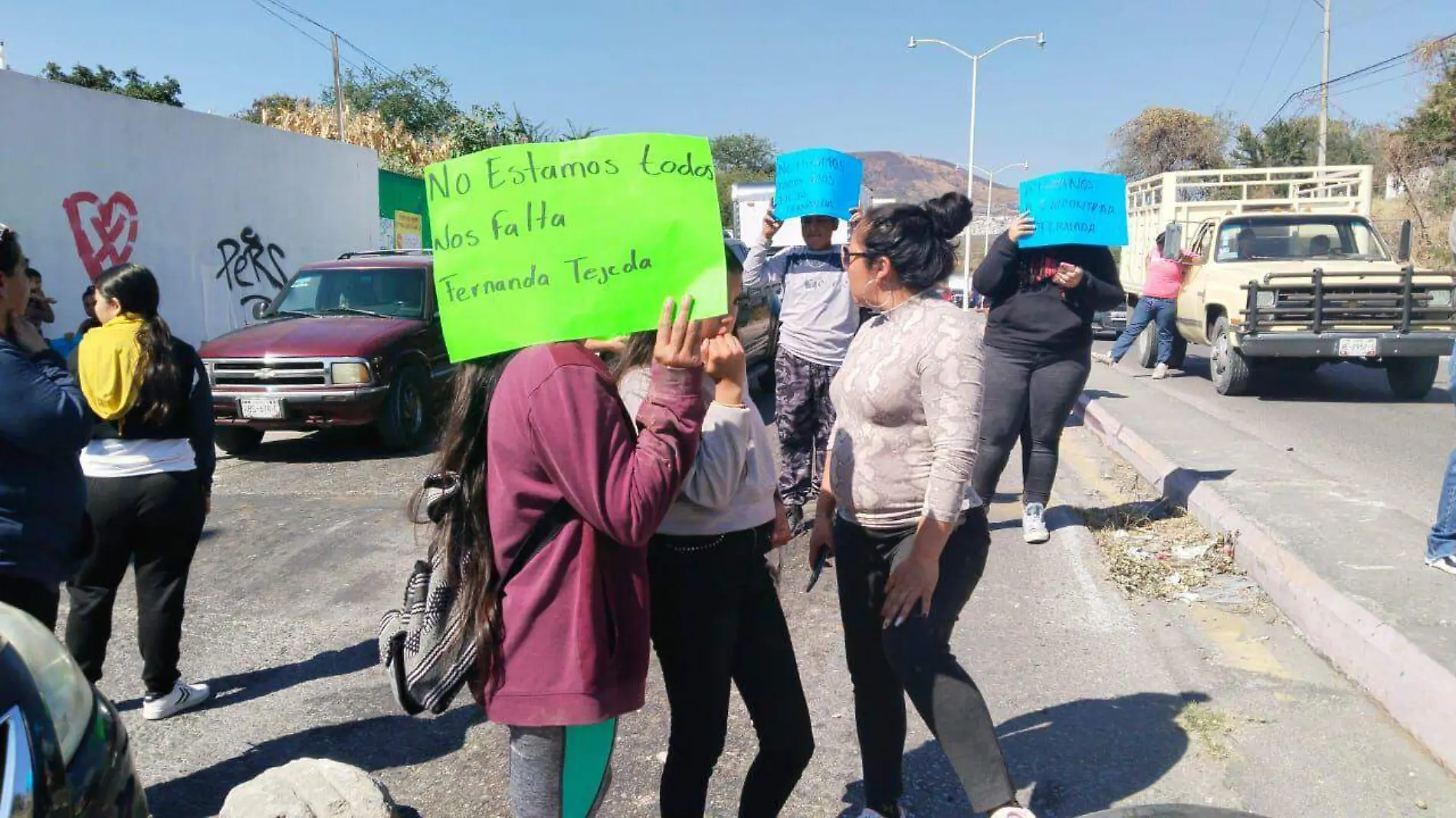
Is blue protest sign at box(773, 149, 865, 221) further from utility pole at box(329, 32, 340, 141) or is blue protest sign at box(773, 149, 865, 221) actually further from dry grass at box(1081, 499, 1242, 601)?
utility pole at box(329, 32, 340, 141)

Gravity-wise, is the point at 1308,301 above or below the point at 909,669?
above

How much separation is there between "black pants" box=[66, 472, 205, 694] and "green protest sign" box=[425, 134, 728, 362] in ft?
7.41

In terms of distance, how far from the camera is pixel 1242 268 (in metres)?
11.9

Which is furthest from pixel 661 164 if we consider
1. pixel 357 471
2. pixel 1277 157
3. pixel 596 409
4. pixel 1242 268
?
pixel 1277 157

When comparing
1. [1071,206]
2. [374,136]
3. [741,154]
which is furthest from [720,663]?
[741,154]

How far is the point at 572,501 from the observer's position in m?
1.91

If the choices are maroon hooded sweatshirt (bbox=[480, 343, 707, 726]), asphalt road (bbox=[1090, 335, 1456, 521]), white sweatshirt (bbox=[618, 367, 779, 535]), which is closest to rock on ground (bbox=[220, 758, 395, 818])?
maroon hooded sweatshirt (bbox=[480, 343, 707, 726])

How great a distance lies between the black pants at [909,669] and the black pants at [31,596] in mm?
2195

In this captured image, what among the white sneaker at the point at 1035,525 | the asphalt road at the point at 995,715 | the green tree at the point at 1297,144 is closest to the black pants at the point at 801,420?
the asphalt road at the point at 995,715

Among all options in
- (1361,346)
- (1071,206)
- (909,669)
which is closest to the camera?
(909,669)

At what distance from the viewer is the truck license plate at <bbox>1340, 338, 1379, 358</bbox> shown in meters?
10.5

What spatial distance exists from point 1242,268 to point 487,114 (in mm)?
19031

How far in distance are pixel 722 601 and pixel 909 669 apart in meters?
Answer: 0.60

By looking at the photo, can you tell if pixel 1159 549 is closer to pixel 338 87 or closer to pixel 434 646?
pixel 434 646
